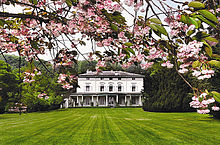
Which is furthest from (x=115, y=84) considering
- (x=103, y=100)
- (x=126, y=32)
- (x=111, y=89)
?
(x=126, y=32)

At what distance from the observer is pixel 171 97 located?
1675 cm

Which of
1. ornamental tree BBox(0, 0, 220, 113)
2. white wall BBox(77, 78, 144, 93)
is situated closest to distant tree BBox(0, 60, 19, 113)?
ornamental tree BBox(0, 0, 220, 113)

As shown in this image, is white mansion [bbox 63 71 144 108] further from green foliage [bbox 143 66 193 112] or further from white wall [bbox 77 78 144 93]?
green foliage [bbox 143 66 193 112]

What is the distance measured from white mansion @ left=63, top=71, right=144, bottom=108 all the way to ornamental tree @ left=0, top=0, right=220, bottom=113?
3063cm

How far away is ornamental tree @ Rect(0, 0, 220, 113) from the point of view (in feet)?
3.79

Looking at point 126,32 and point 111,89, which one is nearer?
point 126,32

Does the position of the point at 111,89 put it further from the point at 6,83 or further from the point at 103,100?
the point at 6,83

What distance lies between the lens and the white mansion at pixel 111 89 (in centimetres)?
3384

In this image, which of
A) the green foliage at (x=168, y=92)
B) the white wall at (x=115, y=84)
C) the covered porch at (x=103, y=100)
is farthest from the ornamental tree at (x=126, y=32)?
the white wall at (x=115, y=84)

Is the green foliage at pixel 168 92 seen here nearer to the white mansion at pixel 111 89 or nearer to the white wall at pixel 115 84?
the white mansion at pixel 111 89

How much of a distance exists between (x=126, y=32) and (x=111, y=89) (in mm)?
32521

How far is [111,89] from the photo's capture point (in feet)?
114

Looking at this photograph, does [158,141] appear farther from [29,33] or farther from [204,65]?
[204,65]

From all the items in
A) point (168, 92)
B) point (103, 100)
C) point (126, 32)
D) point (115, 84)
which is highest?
point (115, 84)
